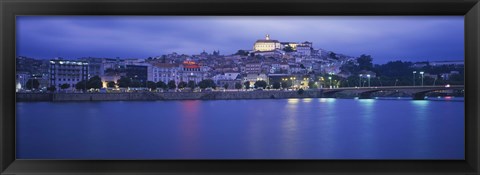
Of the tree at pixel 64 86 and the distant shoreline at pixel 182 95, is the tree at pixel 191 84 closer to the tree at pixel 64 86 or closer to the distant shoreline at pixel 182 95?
the distant shoreline at pixel 182 95

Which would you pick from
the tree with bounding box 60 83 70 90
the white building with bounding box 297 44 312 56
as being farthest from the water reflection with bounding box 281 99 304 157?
the tree with bounding box 60 83 70 90

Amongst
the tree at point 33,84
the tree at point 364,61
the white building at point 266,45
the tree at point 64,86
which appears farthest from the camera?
the tree at point 64,86

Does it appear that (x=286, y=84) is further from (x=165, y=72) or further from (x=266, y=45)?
(x=165, y=72)

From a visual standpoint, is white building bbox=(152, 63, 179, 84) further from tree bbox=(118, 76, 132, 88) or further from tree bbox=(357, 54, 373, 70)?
tree bbox=(357, 54, 373, 70)

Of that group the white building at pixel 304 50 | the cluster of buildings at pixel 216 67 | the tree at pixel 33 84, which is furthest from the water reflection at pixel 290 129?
the tree at pixel 33 84

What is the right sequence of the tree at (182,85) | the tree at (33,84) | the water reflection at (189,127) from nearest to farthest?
the tree at (33,84), the water reflection at (189,127), the tree at (182,85)

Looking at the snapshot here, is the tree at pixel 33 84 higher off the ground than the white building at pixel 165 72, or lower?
lower
